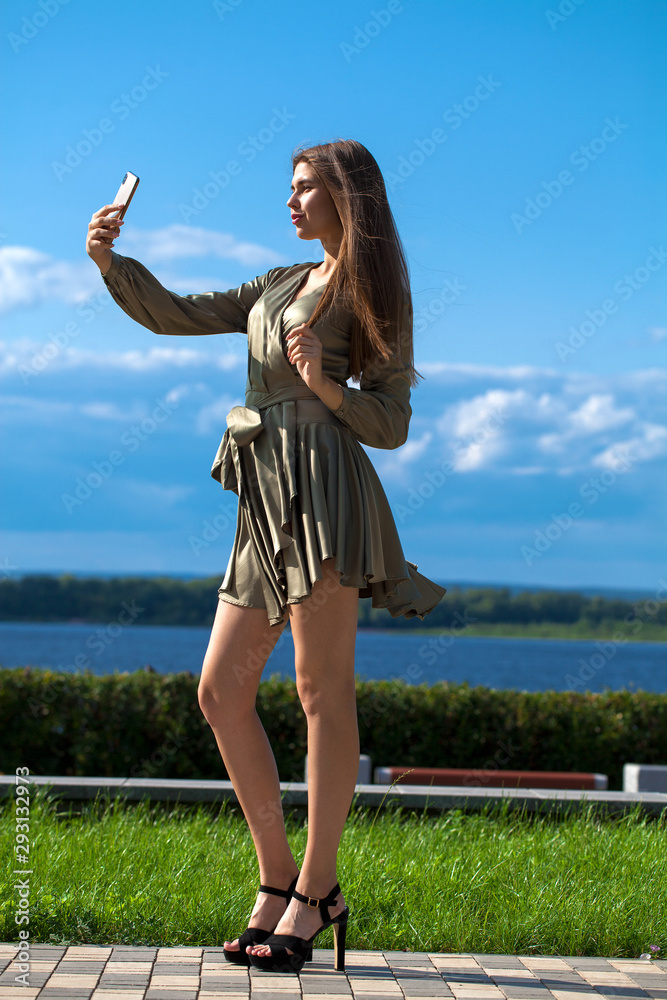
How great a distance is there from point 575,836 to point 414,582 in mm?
2015

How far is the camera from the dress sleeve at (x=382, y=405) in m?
2.61

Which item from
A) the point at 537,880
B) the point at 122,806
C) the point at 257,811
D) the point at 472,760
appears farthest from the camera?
the point at 472,760

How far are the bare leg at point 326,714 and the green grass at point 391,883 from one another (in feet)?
1.70

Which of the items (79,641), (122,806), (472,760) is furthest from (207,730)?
(79,641)

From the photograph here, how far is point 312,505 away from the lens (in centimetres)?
258

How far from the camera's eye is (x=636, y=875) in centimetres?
345

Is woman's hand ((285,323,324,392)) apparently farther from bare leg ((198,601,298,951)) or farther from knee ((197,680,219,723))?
knee ((197,680,219,723))

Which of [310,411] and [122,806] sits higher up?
[310,411]

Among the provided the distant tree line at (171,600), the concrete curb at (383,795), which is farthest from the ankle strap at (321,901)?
the distant tree line at (171,600)

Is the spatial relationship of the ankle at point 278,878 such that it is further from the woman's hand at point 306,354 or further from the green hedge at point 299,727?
the green hedge at point 299,727

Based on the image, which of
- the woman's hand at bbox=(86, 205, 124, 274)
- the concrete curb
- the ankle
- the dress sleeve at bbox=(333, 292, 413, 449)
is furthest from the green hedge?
the woman's hand at bbox=(86, 205, 124, 274)

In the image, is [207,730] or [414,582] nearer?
[414,582]

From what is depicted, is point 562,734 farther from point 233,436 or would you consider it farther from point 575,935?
point 233,436

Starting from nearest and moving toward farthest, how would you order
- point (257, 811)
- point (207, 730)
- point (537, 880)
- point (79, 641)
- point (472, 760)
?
point (257, 811), point (537, 880), point (207, 730), point (472, 760), point (79, 641)
